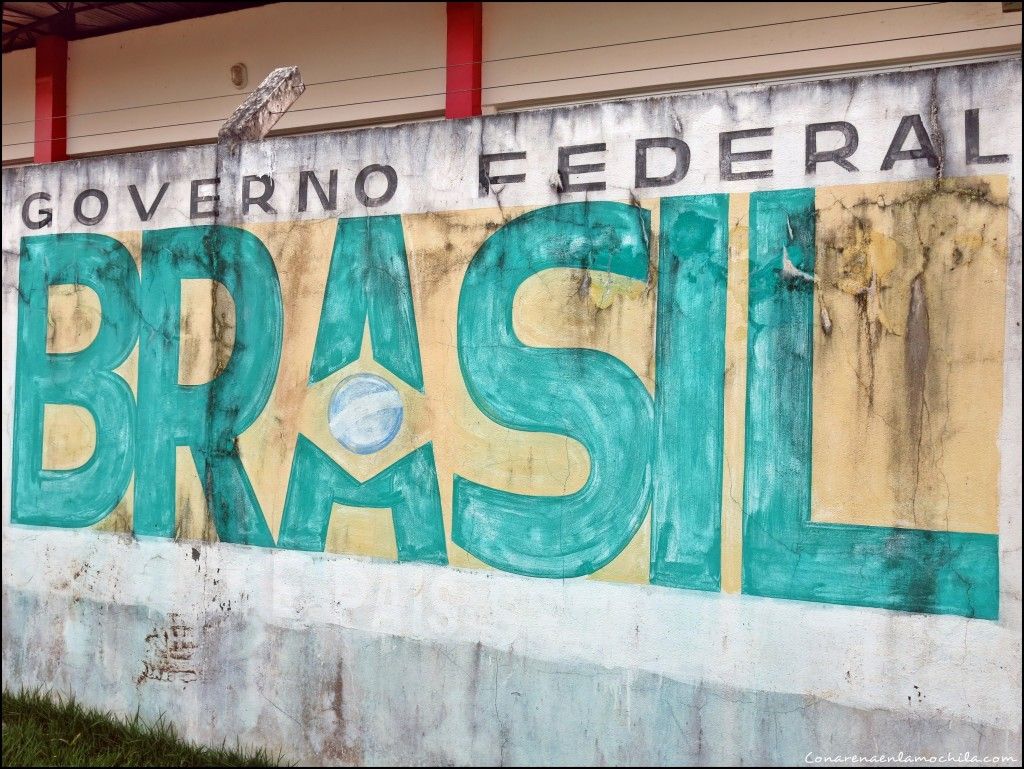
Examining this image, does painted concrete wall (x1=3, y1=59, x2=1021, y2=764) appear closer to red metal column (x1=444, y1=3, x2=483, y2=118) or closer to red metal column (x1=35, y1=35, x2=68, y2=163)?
red metal column (x1=444, y1=3, x2=483, y2=118)

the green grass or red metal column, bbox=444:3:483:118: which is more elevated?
red metal column, bbox=444:3:483:118

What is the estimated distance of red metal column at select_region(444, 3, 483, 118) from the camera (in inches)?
306

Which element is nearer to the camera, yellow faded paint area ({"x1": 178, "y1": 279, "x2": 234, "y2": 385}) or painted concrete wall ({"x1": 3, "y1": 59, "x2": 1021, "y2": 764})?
painted concrete wall ({"x1": 3, "y1": 59, "x2": 1021, "y2": 764})

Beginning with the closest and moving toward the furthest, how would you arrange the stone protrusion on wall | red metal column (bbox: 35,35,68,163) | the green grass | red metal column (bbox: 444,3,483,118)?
1. the green grass
2. the stone protrusion on wall
3. red metal column (bbox: 444,3,483,118)
4. red metal column (bbox: 35,35,68,163)

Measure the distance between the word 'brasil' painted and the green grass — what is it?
90cm

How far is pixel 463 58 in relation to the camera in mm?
7836

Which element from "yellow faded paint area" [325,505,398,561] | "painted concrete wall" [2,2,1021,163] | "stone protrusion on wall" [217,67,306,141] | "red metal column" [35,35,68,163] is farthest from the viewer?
"red metal column" [35,35,68,163]

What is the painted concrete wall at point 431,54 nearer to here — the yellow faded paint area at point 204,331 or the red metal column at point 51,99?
the red metal column at point 51,99

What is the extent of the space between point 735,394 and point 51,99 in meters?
9.57

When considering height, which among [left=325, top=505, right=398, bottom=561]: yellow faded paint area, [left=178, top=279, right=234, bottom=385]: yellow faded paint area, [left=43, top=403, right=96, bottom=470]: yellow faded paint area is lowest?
[left=325, top=505, right=398, bottom=561]: yellow faded paint area

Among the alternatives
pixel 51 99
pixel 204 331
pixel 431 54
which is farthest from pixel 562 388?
pixel 51 99

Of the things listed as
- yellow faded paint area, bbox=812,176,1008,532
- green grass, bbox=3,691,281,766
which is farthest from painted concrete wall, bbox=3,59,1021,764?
green grass, bbox=3,691,281,766

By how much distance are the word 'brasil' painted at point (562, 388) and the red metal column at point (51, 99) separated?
21.2 ft

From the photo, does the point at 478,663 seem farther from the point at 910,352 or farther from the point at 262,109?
the point at 262,109
